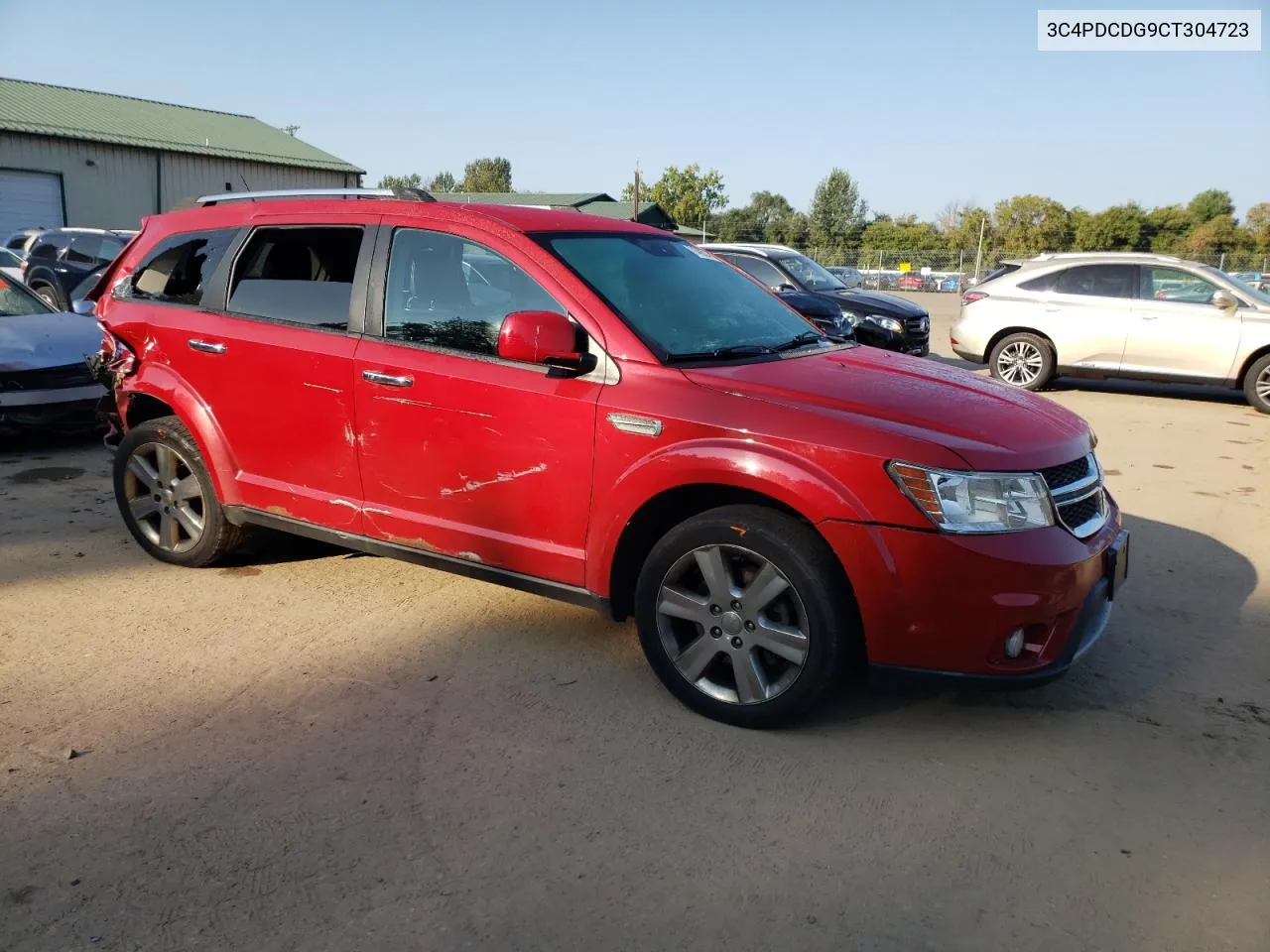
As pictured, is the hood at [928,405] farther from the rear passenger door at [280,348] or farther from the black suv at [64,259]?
the black suv at [64,259]

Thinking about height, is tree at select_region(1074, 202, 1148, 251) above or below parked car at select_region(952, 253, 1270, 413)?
above

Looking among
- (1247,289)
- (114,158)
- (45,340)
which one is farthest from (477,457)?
(114,158)

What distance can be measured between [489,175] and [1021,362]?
380 feet

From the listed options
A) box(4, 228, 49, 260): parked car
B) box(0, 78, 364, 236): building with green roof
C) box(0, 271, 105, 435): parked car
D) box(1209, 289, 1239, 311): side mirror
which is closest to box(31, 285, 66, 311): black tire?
box(4, 228, 49, 260): parked car

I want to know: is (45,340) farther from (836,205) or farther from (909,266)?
(836,205)

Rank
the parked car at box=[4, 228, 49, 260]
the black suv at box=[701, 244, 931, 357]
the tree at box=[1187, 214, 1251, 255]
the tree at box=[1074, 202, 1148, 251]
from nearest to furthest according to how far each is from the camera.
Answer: the black suv at box=[701, 244, 931, 357]
the parked car at box=[4, 228, 49, 260]
the tree at box=[1187, 214, 1251, 255]
the tree at box=[1074, 202, 1148, 251]

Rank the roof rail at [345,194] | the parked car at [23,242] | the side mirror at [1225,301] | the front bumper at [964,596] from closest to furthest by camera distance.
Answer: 1. the front bumper at [964,596]
2. the roof rail at [345,194]
3. the side mirror at [1225,301]
4. the parked car at [23,242]

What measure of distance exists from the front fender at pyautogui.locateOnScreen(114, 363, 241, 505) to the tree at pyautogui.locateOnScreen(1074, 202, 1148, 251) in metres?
70.8

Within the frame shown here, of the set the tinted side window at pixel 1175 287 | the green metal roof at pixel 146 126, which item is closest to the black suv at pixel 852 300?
the tinted side window at pixel 1175 287

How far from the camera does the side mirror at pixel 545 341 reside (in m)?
3.57

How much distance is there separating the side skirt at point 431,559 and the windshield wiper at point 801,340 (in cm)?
131

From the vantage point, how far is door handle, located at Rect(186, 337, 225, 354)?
459 centimetres

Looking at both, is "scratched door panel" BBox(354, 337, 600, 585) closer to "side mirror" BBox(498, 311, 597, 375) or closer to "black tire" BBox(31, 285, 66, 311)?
"side mirror" BBox(498, 311, 597, 375)

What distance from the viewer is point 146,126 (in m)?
38.1
